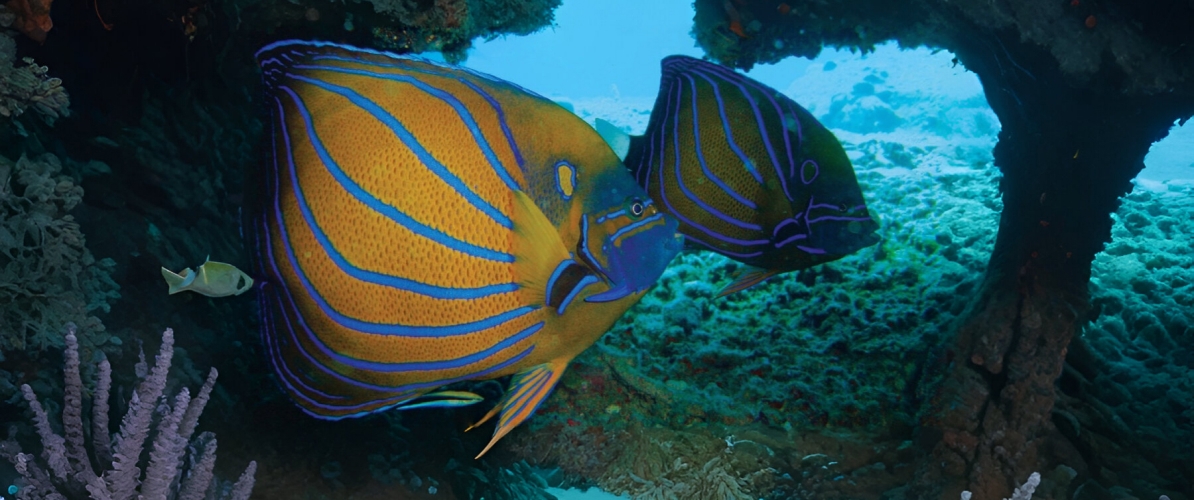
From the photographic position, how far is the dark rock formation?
2439mm

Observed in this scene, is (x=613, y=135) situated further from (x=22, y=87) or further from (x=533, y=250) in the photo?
(x=22, y=87)

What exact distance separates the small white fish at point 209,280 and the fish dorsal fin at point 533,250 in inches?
53.7

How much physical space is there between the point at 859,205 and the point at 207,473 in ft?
8.18

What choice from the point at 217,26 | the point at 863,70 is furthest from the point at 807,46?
the point at 863,70

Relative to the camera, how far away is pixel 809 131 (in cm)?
227

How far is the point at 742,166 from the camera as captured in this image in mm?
2250

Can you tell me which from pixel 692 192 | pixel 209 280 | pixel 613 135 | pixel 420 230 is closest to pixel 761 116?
pixel 692 192

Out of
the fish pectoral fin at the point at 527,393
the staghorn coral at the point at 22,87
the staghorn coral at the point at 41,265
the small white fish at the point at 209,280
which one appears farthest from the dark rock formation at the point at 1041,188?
the staghorn coral at the point at 22,87

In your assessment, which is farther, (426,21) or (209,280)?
(426,21)

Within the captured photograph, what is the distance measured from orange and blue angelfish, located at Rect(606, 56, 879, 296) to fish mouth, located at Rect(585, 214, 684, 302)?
98cm

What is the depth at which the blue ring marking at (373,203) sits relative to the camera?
3.81ft

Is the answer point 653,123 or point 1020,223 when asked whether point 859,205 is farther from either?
point 1020,223

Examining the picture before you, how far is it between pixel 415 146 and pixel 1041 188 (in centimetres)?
362

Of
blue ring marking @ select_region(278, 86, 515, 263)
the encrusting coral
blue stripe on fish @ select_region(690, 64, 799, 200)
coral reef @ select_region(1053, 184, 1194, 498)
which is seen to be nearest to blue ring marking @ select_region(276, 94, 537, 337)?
blue ring marking @ select_region(278, 86, 515, 263)
